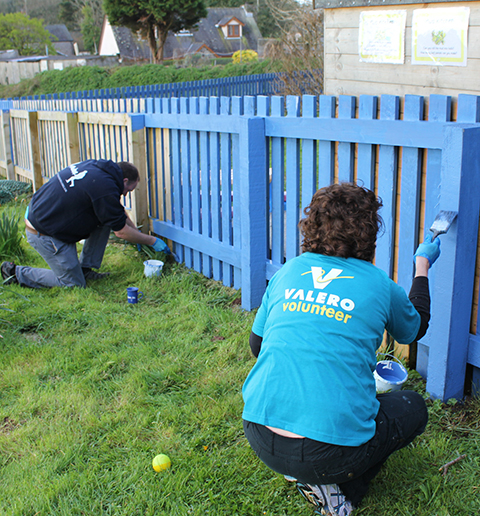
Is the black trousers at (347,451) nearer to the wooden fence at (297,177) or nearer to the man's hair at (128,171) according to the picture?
the wooden fence at (297,177)

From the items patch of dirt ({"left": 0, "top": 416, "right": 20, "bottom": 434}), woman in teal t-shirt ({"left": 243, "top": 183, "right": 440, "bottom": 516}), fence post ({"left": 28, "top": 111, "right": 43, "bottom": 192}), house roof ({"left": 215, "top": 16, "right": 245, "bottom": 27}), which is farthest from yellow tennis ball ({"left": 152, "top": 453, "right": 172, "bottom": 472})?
house roof ({"left": 215, "top": 16, "right": 245, "bottom": 27})

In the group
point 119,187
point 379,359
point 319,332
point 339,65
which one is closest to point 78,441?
point 319,332

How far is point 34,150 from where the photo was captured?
8.39 meters

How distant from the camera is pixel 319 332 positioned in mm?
1812

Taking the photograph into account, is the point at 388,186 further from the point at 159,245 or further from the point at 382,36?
the point at 159,245

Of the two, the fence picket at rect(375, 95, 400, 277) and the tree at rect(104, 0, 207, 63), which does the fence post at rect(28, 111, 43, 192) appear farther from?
the tree at rect(104, 0, 207, 63)

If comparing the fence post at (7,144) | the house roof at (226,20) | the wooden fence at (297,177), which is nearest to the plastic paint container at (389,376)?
the wooden fence at (297,177)

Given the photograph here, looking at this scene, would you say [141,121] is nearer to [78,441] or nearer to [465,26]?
[465,26]

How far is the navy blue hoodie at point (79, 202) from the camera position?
457 centimetres

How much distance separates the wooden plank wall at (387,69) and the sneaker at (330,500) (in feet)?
10.7

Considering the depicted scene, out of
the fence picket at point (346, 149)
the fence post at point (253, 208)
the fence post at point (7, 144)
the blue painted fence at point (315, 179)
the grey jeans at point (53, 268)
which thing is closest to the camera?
the blue painted fence at point (315, 179)

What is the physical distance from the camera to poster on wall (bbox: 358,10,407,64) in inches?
177

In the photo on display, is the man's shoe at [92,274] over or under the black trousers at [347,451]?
under

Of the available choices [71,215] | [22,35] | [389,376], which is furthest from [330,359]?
[22,35]
